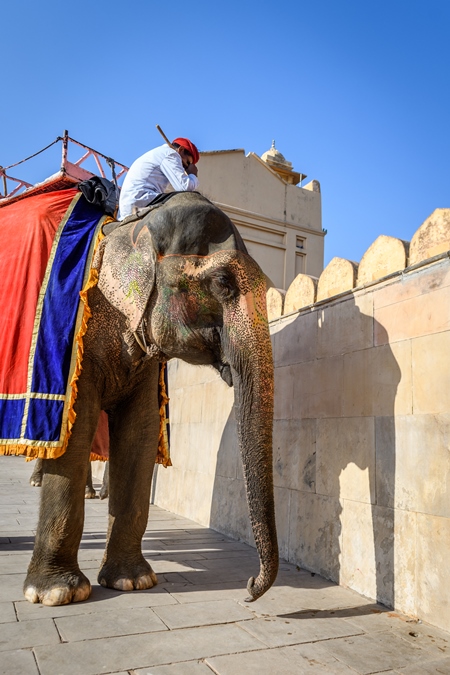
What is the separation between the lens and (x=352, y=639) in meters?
2.90

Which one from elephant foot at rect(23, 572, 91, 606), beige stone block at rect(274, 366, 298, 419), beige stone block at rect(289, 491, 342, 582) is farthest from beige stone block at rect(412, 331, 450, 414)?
elephant foot at rect(23, 572, 91, 606)

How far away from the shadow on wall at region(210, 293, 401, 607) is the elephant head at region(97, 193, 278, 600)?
1.04 m

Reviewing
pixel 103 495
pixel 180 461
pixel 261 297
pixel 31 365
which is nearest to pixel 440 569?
pixel 261 297

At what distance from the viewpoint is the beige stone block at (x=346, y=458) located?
3.78m

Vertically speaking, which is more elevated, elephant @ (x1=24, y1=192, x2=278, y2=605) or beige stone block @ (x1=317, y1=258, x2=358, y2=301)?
beige stone block @ (x1=317, y1=258, x2=358, y2=301)

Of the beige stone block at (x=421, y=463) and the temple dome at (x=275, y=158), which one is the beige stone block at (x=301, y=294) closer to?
the beige stone block at (x=421, y=463)

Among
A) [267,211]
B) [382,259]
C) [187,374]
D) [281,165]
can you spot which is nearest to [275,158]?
[281,165]

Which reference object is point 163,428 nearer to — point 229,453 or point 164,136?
point 229,453

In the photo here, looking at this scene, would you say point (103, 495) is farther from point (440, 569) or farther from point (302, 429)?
point (440, 569)

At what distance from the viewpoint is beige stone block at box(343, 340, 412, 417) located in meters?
3.55

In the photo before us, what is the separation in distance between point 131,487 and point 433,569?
2055mm

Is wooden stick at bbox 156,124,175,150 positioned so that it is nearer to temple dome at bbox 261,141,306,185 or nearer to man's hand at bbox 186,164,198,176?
man's hand at bbox 186,164,198,176

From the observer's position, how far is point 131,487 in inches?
159

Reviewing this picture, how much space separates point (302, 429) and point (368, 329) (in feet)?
3.62
